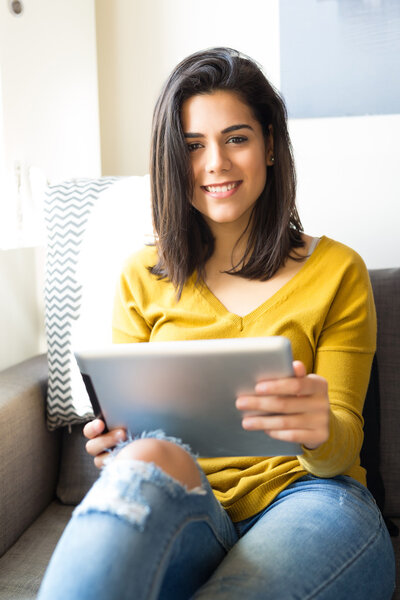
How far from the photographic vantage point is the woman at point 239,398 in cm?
76

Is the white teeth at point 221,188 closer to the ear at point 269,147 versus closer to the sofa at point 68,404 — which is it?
the ear at point 269,147

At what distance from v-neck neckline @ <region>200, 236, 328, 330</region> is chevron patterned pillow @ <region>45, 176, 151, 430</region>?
307mm

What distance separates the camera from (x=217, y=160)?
115 centimetres

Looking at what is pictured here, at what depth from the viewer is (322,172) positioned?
5.67 feet

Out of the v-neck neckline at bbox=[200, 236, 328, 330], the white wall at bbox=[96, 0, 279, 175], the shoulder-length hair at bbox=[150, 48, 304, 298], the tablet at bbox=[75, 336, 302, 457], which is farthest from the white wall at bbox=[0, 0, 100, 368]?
the tablet at bbox=[75, 336, 302, 457]

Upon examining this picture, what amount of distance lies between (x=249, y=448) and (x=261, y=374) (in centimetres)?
18

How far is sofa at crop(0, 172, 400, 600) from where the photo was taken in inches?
50.7

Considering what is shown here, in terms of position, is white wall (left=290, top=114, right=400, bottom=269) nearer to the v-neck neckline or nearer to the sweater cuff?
the v-neck neckline

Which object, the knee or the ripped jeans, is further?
the knee

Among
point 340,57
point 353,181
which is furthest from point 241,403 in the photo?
point 340,57

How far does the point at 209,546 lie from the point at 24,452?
596mm

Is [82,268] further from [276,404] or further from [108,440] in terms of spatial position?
[276,404]

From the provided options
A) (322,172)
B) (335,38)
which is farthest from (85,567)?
(335,38)

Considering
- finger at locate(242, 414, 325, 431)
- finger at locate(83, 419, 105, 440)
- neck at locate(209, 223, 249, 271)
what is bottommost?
finger at locate(83, 419, 105, 440)
